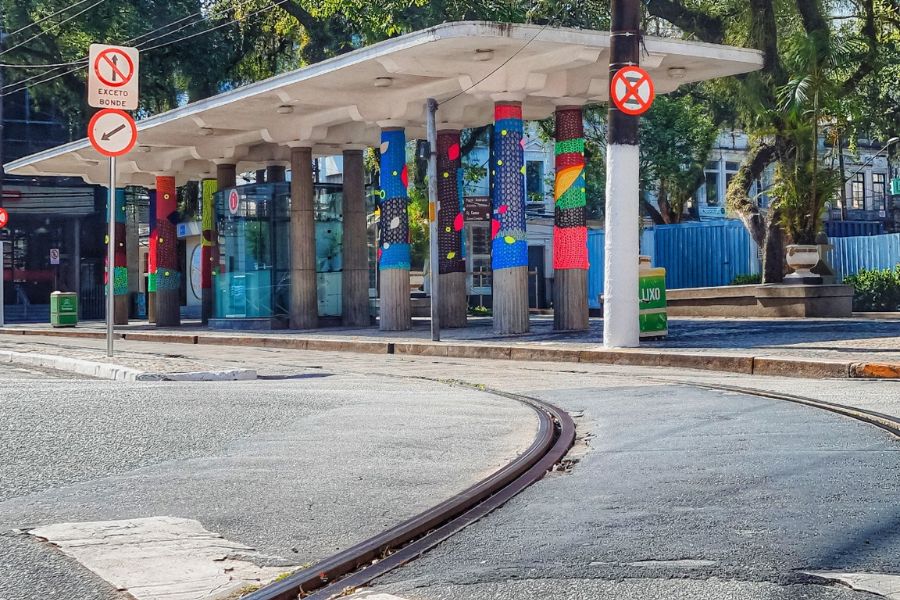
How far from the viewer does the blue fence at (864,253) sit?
30.9m

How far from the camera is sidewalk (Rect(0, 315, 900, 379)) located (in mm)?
13555

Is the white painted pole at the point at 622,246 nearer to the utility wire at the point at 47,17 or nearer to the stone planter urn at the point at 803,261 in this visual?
the stone planter urn at the point at 803,261

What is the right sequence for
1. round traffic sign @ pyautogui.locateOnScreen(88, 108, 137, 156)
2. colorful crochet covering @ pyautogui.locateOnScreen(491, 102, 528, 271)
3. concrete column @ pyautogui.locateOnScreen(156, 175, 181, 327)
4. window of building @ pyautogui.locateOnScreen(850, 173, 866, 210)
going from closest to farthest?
1. round traffic sign @ pyautogui.locateOnScreen(88, 108, 137, 156)
2. colorful crochet covering @ pyautogui.locateOnScreen(491, 102, 528, 271)
3. concrete column @ pyautogui.locateOnScreen(156, 175, 181, 327)
4. window of building @ pyautogui.locateOnScreen(850, 173, 866, 210)


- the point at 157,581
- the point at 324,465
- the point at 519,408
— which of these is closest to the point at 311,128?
the point at 519,408

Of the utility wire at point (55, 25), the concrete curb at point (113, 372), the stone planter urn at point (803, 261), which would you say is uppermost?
the utility wire at point (55, 25)

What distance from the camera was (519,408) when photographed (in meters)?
10.2

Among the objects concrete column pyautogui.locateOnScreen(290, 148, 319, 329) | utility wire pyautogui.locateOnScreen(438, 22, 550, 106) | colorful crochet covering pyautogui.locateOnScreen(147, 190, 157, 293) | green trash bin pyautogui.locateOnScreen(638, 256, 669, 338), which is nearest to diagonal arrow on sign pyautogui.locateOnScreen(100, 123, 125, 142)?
utility wire pyautogui.locateOnScreen(438, 22, 550, 106)

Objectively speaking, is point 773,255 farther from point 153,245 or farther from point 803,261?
point 153,245

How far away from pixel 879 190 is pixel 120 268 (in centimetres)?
4382

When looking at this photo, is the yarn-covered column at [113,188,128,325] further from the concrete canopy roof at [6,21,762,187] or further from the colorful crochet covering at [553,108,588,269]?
the colorful crochet covering at [553,108,588,269]

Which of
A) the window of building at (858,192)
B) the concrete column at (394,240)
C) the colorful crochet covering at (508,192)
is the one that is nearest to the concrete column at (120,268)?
the concrete column at (394,240)

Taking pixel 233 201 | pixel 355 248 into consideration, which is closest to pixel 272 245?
pixel 233 201

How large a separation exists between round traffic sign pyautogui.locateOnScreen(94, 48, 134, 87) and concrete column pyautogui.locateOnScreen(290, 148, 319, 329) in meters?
11.8

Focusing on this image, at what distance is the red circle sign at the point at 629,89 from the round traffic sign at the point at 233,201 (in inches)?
541
